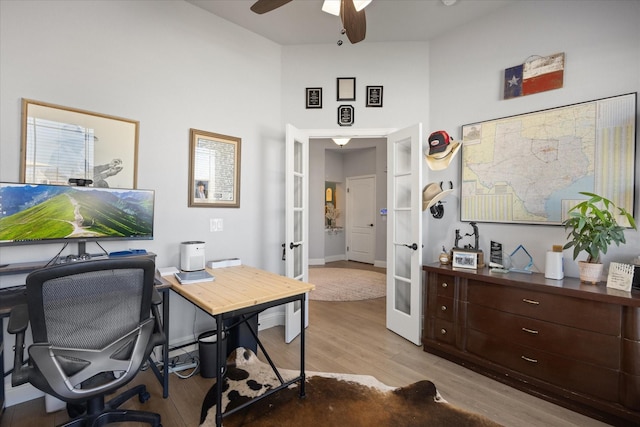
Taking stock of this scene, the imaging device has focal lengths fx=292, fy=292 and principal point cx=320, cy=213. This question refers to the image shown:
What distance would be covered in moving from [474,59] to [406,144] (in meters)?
1.03

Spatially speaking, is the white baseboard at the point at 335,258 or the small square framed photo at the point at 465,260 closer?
the small square framed photo at the point at 465,260

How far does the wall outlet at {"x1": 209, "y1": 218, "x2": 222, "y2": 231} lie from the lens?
9.18ft

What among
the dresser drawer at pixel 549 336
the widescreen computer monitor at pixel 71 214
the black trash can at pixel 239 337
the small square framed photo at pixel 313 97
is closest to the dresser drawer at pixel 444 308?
the dresser drawer at pixel 549 336

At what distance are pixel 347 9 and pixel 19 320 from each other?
7.90 feet

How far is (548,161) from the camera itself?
7.95ft

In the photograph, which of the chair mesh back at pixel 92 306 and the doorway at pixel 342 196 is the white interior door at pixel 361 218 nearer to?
the doorway at pixel 342 196

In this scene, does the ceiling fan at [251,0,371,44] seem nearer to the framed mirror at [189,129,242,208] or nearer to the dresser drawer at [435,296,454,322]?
the framed mirror at [189,129,242,208]

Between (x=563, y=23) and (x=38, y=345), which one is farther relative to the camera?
(x=563, y=23)

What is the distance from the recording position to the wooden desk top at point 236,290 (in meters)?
1.63

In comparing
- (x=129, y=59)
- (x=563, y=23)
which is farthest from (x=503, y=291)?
(x=129, y=59)

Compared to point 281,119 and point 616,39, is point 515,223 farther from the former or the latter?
point 281,119

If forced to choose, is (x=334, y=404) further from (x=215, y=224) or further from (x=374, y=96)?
(x=374, y=96)

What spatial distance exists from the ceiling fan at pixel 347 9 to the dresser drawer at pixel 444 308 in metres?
2.28

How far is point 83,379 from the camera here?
131 cm
